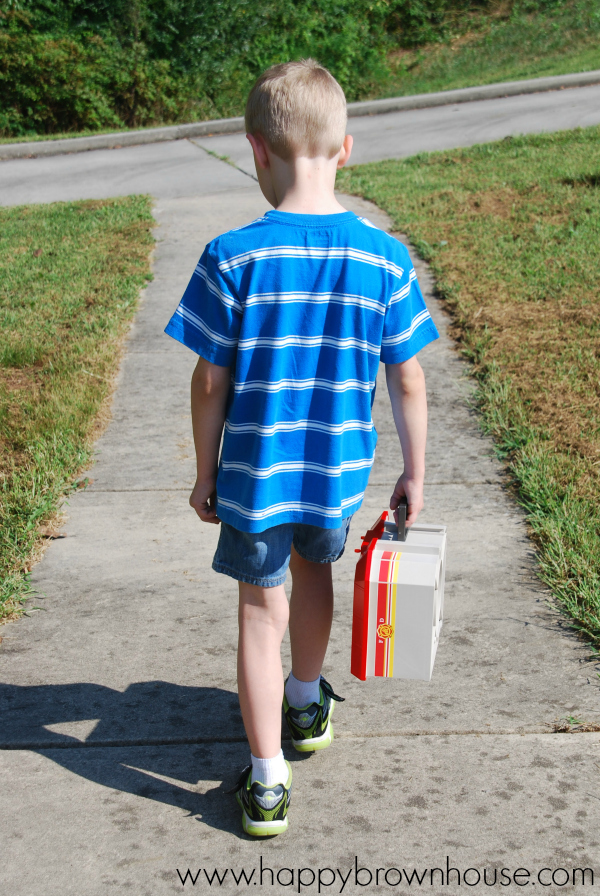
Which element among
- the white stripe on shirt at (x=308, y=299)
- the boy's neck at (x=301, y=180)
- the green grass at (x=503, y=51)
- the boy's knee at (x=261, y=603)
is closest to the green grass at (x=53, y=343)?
the boy's knee at (x=261, y=603)

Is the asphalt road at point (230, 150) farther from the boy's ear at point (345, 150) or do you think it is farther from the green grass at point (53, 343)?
the boy's ear at point (345, 150)

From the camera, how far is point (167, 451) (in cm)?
409

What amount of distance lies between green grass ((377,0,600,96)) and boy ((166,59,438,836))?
49.1 ft

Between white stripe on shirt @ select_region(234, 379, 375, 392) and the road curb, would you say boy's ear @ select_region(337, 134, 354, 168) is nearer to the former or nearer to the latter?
white stripe on shirt @ select_region(234, 379, 375, 392)

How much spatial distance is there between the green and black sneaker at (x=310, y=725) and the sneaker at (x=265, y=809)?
0.26 m

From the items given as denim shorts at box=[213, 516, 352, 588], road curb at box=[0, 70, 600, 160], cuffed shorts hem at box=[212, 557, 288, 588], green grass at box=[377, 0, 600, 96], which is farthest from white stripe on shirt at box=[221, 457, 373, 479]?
green grass at box=[377, 0, 600, 96]

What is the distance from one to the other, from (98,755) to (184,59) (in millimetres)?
16092

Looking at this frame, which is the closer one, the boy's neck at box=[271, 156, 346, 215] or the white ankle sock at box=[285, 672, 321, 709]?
the boy's neck at box=[271, 156, 346, 215]

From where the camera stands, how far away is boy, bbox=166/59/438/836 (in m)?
1.82

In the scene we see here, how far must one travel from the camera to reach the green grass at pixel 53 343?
138 inches

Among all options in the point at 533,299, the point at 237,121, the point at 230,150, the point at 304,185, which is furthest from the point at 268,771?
the point at 237,121

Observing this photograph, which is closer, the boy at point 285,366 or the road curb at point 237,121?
the boy at point 285,366

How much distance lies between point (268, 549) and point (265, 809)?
612mm

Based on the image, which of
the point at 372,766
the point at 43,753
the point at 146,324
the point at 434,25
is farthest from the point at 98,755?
the point at 434,25
